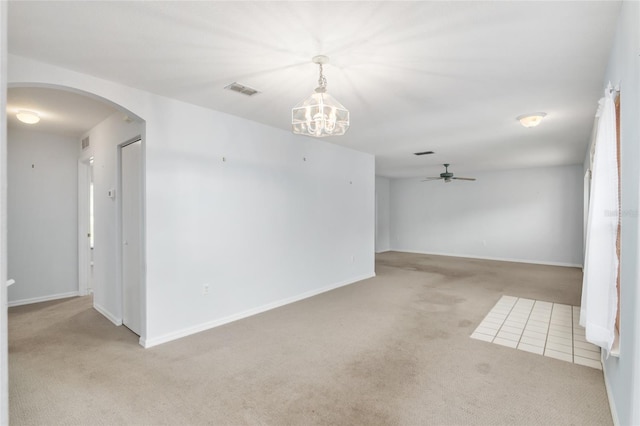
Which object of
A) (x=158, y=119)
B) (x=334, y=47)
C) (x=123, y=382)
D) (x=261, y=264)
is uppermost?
(x=334, y=47)

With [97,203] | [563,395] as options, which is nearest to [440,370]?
[563,395]

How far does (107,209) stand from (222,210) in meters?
1.58

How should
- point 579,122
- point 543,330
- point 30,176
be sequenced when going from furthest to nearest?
point 30,176 → point 579,122 → point 543,330

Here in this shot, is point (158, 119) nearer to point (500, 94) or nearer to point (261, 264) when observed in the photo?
point (261, 264)

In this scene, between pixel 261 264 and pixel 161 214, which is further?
pixel 261 264

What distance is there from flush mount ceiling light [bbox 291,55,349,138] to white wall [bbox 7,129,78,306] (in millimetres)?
4387

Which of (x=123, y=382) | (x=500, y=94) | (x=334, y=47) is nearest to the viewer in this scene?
(x=334, y=47)

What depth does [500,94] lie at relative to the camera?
10.1 ft

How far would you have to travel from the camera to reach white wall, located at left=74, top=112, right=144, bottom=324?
374 cm

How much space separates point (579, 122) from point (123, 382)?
564cm

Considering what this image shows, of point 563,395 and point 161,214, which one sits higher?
point 161,214

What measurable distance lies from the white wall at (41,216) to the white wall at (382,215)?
746 centimetres

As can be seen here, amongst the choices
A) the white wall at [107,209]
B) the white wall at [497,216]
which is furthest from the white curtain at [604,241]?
the white wall at [497,216]

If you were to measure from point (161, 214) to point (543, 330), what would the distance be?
4.28 meters
